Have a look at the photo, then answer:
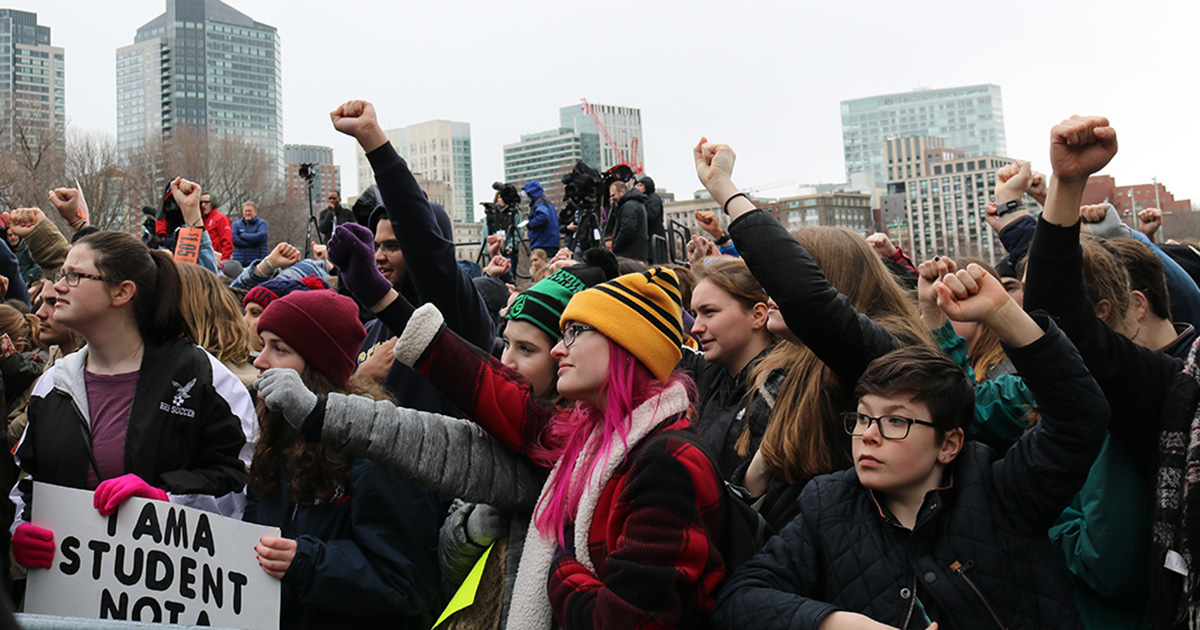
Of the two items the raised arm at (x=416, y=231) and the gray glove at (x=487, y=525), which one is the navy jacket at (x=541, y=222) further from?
the gray glove at (x=487, y=525)

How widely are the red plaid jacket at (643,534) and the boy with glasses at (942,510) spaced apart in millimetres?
157

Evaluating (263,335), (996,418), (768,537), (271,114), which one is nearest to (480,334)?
(263,335)

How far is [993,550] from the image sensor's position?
2.31 m

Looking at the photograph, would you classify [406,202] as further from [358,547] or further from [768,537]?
[768,537]

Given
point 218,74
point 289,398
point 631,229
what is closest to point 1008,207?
point 289,398

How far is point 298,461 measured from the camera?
3.05 metres

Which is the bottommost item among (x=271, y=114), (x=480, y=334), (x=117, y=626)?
(x=117, y=626)

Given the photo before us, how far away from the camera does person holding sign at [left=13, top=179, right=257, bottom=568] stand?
320 cm

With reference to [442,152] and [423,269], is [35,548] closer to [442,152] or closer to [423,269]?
[423,269]

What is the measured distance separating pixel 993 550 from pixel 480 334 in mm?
2177

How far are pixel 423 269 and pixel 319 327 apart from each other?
0.45m

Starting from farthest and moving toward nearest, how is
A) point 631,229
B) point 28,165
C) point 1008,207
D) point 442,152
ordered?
point 442,152 < point 28,165 < point 631,229 < point 1008,207

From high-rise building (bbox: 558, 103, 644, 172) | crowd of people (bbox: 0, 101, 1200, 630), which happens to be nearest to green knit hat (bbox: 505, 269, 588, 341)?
crowd of people (bbox: 0, 101, 1200, 630)

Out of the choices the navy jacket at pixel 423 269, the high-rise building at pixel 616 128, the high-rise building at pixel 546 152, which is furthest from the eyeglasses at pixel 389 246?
the high-rise building at pixel 616 128
